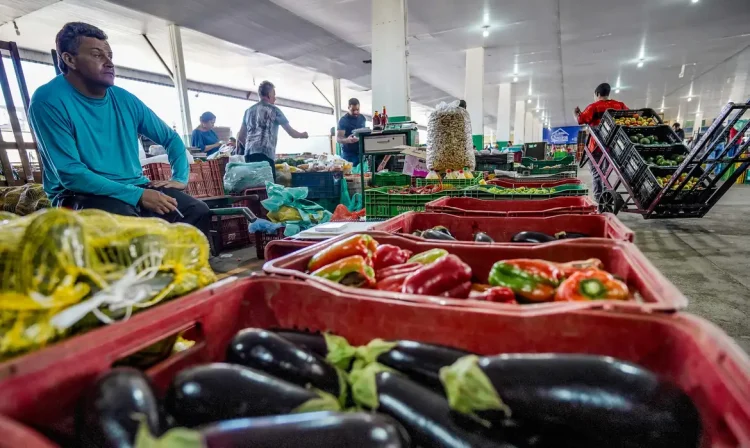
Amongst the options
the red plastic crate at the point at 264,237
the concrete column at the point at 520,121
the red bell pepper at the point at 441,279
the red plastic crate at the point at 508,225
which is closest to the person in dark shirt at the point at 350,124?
the red plastic crate at the point at 264,237

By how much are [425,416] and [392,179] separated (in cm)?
437

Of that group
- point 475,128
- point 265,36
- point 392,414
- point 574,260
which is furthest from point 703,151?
point 265,36

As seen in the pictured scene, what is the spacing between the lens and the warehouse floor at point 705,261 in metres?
2.58

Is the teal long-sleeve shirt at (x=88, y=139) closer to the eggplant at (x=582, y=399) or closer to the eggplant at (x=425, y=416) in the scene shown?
the eggplant at (x=425, y=416)

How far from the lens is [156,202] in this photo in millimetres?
2484

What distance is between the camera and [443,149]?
3.38 meters

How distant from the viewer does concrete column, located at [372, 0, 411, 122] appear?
292 inches

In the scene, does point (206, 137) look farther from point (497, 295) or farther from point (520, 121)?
point (520, 121)

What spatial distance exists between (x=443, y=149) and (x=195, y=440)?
3.14 m

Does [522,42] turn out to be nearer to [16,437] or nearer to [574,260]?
[574,260]

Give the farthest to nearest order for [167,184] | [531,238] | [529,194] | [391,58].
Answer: [391,58] < [167,184] < [529,194] < [531,238]

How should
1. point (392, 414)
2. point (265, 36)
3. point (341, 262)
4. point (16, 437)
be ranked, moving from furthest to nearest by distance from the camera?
point (265, 36)
point (341, 262)
point (392, 414)
point (16, 437)

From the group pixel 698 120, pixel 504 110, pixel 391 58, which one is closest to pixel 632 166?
pixel 391 58

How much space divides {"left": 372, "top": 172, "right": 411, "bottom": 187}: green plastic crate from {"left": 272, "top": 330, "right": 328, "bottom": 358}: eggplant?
3.99 meters
